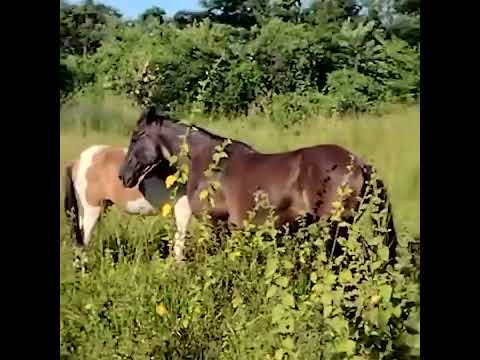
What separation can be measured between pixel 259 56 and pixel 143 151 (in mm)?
653

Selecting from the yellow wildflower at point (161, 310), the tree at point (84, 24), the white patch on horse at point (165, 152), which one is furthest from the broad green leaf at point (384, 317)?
the white patch on horse at point (165, 152)

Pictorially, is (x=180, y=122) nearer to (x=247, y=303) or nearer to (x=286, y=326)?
(x=247, y=303)

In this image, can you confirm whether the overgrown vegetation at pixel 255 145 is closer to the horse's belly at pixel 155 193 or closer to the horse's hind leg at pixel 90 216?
the horse's hind leg at pixel 90 216

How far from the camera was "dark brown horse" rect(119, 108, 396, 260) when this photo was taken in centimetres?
268

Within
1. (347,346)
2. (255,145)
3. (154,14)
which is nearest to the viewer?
(347,346)

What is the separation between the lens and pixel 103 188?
356cm

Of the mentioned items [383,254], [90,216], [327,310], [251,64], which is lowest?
[90,216]

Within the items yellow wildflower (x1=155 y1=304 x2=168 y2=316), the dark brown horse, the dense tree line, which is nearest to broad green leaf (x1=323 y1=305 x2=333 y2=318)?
yellow wildflower (x1=155 y1=304 x2=168 y2=316)

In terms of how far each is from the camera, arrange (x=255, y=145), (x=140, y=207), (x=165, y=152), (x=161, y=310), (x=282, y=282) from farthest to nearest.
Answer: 1. (x=140, y=207)
2. (x=165, y=152)
3. (x=255, y=145)
4. (x=161, y=310)
5. (x=282, y=282)

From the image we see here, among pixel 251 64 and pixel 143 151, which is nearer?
pixel 251 64

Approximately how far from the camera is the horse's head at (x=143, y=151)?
312 cm

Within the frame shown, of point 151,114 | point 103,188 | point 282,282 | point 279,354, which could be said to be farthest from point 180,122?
point 279,354
